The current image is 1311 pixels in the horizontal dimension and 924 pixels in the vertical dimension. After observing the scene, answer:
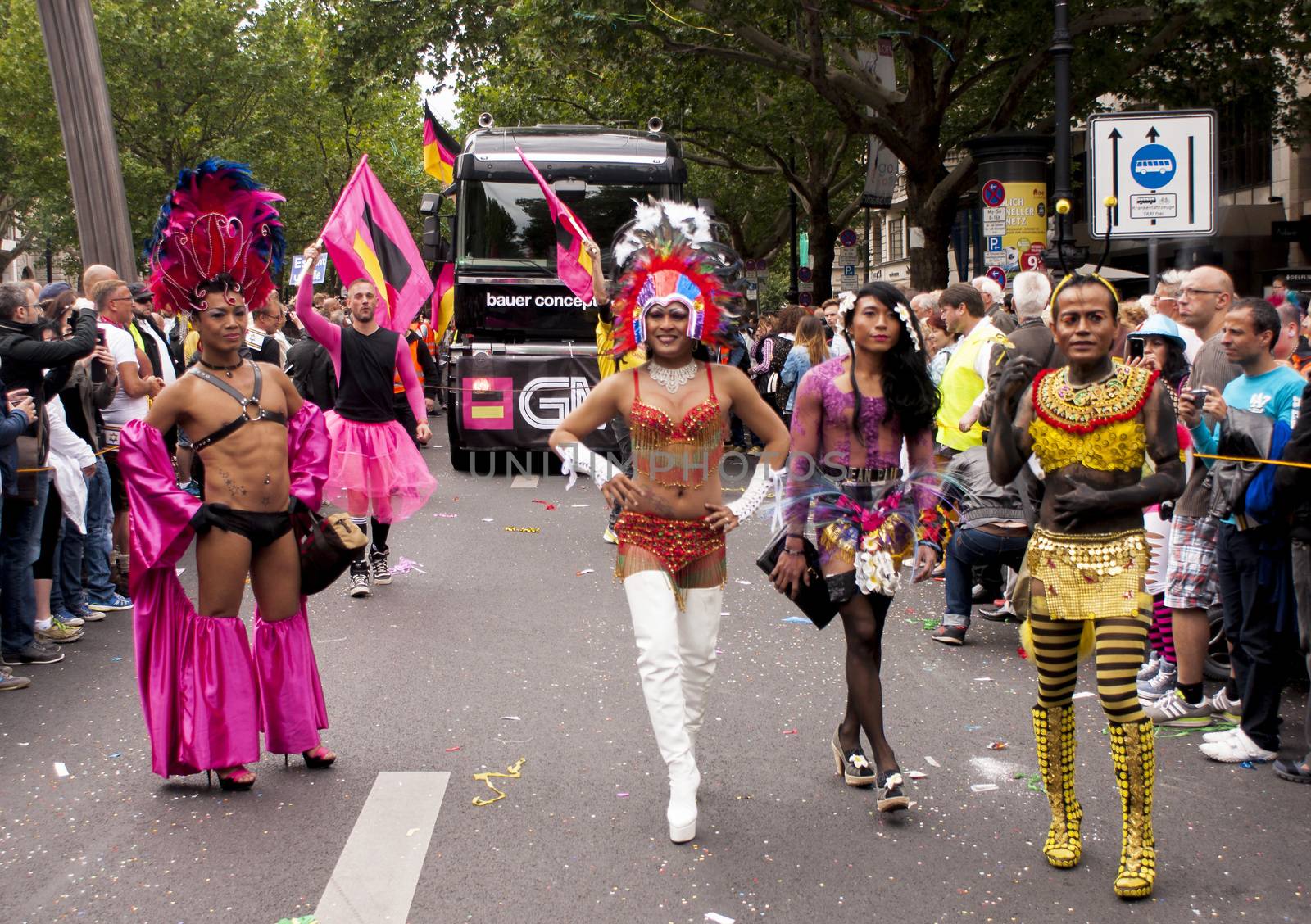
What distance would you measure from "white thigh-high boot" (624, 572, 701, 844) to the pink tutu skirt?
4.48 m

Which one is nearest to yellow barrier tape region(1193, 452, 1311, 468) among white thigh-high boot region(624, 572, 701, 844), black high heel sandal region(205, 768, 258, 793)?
white thigh-high boot region(624, 572, 701, 844)

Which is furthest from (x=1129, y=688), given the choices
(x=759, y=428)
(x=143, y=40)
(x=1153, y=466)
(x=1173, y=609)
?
(x=143, y=40)

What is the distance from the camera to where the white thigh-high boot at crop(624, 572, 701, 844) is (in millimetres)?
4715

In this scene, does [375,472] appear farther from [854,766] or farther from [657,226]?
[854,766]

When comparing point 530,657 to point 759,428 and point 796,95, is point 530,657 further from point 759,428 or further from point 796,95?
point 796,95

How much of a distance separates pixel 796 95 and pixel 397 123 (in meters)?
34.4

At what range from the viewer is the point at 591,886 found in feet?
14.3

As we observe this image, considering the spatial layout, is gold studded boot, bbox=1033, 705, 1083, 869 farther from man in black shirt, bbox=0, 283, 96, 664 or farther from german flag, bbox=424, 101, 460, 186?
german flag, bbox=424, 101, 460, 186

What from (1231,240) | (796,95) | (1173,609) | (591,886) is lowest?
(591,886)

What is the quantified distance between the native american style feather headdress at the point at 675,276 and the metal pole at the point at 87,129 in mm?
8560

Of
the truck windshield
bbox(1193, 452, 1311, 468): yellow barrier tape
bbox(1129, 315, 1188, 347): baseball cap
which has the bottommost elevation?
bbox(1193, 452, 1311, 468): yellow barrier tape

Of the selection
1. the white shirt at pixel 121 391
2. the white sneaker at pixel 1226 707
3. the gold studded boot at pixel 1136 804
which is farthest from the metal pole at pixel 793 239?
the gold studded boot at pixel 1136 804

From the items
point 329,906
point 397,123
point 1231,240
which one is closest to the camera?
point 329,906

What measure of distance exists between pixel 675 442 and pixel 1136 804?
1.93 metres
